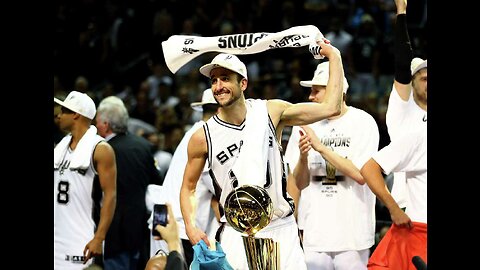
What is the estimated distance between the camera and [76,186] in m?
7.82

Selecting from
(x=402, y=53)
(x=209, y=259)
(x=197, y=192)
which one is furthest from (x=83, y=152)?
(x=209, y=259)

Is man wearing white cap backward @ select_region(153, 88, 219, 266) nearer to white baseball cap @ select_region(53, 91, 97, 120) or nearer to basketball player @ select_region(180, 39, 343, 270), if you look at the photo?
white baseball cap @ select_region(53, 91, 97, 120)

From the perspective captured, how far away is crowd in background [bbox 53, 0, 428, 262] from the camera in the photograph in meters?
13.0

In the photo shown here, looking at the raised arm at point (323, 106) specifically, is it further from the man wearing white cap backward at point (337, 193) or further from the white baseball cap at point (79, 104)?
the white baseball cap at point (79, 104)

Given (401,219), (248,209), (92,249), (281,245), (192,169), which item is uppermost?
(192,169)

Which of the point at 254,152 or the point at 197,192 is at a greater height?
the point at 254,152

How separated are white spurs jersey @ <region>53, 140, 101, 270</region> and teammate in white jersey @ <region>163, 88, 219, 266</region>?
689mm

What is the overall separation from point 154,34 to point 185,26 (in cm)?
93

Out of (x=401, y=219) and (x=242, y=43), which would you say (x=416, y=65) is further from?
(x=242, y=43)

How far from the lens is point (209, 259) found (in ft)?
16.2

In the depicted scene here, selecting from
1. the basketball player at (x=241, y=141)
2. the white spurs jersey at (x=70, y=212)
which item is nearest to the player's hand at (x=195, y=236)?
the basketball player at (x=241, y=141)

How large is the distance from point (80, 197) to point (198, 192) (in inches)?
37.5
